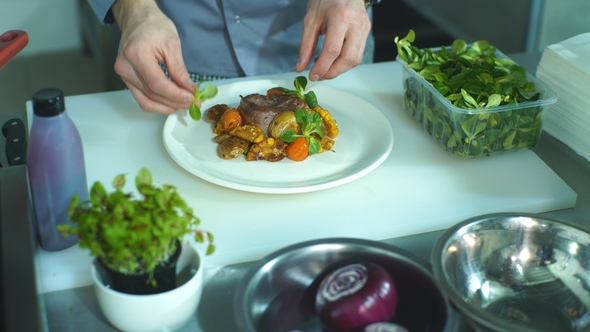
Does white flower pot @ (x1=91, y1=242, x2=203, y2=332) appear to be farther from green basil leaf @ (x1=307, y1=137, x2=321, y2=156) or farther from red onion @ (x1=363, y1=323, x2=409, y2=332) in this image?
green basil leaf @ (x1=307, y1=137, x2=321, y2=156)

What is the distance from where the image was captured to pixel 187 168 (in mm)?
1002

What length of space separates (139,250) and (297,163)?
1.56 feet

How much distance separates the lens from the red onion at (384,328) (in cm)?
68

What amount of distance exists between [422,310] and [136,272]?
359mm

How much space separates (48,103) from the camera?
721 millimetres

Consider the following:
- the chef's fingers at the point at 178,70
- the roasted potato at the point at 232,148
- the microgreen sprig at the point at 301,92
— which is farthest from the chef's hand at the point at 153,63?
the microgreen sprig at the point at 301,92

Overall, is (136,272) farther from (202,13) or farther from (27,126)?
(202,13)

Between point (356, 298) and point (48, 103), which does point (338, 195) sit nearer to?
point (356, 298)

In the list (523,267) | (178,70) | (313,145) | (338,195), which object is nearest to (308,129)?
(313,145)

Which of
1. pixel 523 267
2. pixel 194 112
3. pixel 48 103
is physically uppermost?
pixel 48 103

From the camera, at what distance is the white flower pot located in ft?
2.26

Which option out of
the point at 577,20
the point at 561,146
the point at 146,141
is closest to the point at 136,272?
the point at 146,141

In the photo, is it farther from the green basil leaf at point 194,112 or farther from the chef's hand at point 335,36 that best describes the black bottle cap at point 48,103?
the chef's hand at point 335,36

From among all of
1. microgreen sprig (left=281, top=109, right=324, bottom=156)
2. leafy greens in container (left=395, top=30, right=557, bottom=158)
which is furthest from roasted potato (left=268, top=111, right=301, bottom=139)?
leafy greens in container (left=395, top=30, right=557, bottom=158)
